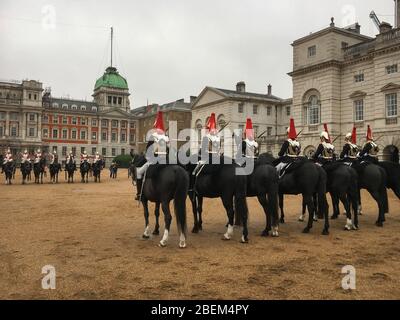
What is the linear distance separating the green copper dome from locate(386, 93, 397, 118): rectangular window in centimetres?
8114

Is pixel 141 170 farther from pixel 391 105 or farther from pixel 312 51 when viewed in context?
pixel 312 51

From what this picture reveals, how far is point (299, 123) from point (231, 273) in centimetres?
3466

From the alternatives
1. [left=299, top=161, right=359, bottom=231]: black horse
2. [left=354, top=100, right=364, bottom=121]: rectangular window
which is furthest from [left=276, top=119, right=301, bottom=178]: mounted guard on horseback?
[left=354, top=100, right=364, bottom=121]: rectangular window

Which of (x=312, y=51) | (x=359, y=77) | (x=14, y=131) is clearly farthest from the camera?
(x=14, y=131)

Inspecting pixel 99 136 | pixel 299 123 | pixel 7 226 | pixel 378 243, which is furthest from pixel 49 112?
pixel 378 243

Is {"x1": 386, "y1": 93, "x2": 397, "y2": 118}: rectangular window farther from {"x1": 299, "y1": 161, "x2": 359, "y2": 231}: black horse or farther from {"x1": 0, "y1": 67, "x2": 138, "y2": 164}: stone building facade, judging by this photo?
{"x1": 0, "y1": 67, "x2": 138, "y2": 164}: stone building facade

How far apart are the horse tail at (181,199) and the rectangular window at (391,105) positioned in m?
28.5

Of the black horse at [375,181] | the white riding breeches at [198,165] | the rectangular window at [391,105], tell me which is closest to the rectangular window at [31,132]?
the rectangular window at [391,105]

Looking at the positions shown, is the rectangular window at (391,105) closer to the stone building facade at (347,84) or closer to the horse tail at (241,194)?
the stone building facade at (347,84)

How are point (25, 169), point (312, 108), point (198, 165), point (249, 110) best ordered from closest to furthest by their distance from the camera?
point (198, 165) < point (25, 169) < point (312, 108) < point (249, 110)

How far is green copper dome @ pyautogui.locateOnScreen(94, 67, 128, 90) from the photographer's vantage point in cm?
10019

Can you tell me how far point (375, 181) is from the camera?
11422 mm

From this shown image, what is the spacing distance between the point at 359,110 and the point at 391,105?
148 inches

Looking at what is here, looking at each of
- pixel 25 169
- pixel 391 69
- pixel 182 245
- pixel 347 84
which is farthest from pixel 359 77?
pixel 182 245
